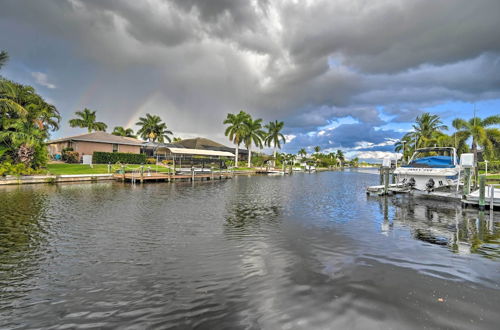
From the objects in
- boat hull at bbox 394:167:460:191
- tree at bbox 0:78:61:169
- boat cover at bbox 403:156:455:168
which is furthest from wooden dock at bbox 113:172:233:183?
boat cover at bbox 403:156:455:168

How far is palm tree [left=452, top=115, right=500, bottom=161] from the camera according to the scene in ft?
96.6

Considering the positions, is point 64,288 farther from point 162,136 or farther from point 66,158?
point 162,136

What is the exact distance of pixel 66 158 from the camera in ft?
133

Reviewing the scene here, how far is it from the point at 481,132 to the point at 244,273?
120 feet

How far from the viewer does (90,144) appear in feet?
143

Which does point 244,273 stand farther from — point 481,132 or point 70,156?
point 70,156

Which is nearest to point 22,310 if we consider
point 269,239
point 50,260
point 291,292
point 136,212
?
point 50,260

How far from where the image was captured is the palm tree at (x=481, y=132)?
29.4m

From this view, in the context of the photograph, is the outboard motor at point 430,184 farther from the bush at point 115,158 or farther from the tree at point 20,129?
the bush at point 115,158

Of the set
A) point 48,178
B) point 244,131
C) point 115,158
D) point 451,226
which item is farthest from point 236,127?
point 451,226

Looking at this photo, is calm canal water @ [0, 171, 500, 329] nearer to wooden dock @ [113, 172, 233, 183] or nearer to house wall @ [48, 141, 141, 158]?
wooden dock @ [113, 172, 233, 183]

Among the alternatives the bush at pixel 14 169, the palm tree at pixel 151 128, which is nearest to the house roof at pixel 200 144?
the palm tree at pixel 151 128

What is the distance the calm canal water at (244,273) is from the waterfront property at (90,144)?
34.4 meters

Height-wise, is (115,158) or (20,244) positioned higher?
(115,158)
